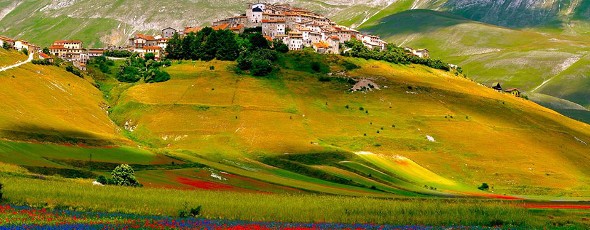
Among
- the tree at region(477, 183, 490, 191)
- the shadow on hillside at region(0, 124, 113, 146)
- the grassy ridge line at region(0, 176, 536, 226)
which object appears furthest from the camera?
the tree at region(477, 183, 490, 191)

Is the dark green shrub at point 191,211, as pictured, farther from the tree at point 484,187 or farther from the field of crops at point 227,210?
the tree at point 484,187

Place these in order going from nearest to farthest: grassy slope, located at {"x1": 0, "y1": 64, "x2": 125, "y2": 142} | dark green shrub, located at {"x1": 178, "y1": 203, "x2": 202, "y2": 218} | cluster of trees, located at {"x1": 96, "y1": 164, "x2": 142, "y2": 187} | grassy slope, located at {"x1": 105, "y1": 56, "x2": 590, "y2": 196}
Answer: dark green shrub, located at {"x1": 178, "y1": 203, "x2": 202, "y2": 218} < cluster of trees, located at {"x1": 96, "y1": 164, "x2": 142, "y2": 187} < grassy slope, located at {"x1": 0, "y1": 64, "x2": 125, "y2": 142} < grassy slope, located at {"x1": 105, "y1": 56, "x2": 590, "y2": 196}

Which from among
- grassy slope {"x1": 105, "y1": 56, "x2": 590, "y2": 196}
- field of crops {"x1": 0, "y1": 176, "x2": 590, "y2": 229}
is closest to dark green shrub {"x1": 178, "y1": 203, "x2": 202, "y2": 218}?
field of crops {"x1": 0, "y1": 176, "x2": 590, "y2": 229}

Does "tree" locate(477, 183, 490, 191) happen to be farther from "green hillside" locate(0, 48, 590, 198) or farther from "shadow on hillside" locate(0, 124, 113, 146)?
"shadow on hillside" locate(0, 124, 113, 146)

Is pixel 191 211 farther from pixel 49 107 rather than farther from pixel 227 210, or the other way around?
pixel 49 107

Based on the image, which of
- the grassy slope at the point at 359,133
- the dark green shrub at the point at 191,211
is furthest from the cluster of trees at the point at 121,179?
the grassy slope at the point at 359,133
